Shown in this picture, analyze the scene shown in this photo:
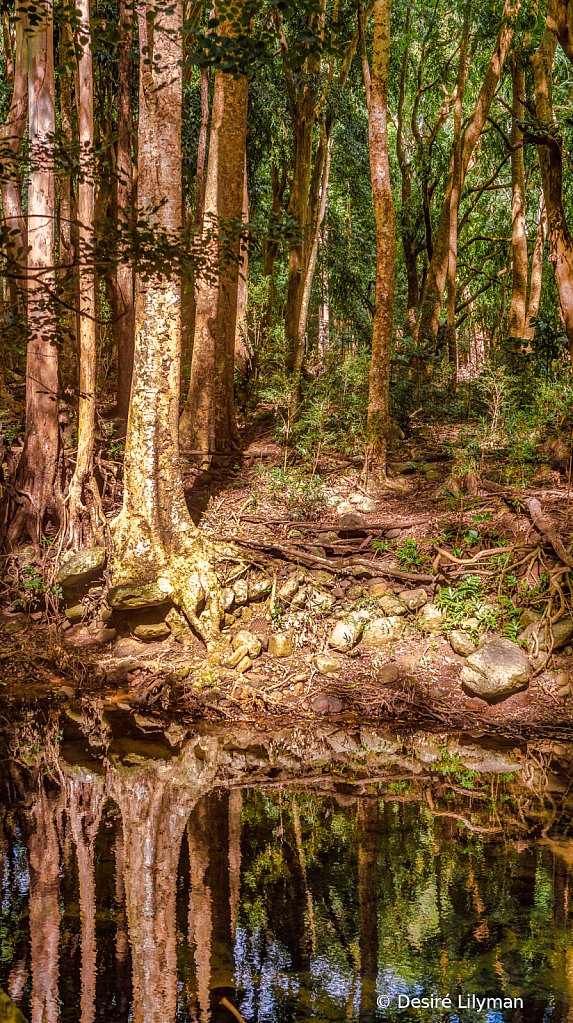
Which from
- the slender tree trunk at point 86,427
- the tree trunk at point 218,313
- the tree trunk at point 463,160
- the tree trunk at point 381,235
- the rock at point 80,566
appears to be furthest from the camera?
the tree trunk at point 463,160

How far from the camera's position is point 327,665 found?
7.23 meters

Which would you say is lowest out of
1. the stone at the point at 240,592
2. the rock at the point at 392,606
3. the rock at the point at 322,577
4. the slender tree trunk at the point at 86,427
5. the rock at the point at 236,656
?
the rock at the point at 236,656

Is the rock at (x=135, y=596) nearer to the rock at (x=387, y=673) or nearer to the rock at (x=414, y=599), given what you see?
the rock at (x=387, y=673)

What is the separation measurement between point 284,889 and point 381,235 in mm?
7818

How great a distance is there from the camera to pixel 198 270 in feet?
12.9

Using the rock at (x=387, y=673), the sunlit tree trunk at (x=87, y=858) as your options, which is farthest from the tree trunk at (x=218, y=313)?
the sunlit tree trunk at (x=87, y=858)

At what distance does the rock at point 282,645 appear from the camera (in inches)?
294

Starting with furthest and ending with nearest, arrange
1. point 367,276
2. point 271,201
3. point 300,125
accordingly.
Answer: point 271,201, point 367,276, point 300,125

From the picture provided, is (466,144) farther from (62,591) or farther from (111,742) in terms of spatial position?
(111,742)

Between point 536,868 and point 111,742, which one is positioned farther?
point 111,742

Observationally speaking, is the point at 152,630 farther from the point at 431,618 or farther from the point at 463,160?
the point at 463,160

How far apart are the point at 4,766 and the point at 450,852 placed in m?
3.44

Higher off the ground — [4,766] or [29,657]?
[29,657]

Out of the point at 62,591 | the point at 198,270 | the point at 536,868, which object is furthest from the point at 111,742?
the point at 198,270
